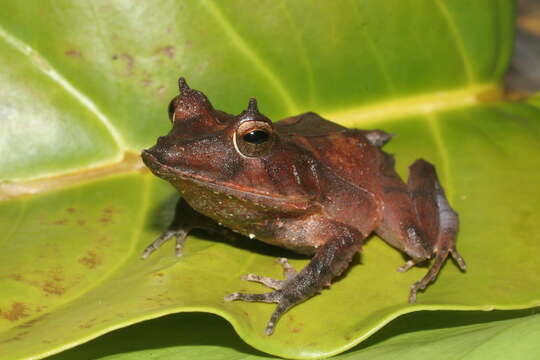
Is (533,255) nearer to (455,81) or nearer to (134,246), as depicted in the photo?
(455,81)

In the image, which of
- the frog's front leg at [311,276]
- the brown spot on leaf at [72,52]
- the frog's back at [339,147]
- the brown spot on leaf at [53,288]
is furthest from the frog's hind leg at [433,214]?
the brown spot on leaf at [72,52]

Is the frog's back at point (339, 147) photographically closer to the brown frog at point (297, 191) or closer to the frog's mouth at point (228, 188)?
the brown frog at point (297, 191)

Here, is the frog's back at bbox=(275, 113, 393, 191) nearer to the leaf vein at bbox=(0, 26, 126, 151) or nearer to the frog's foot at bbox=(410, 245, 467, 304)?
the frog's foot at bbox=(410, 245, 467, 304)

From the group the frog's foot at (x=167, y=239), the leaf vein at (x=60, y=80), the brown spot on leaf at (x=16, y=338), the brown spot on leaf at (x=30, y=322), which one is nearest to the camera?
the brown spot on leaf at (x=16, y=338)

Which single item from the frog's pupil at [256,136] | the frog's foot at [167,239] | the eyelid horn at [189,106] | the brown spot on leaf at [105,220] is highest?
the eyelid horn at [189,106]

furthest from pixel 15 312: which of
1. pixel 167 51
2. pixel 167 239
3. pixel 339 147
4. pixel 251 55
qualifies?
pixel 251 55

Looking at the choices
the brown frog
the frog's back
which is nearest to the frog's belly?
the brown frog
